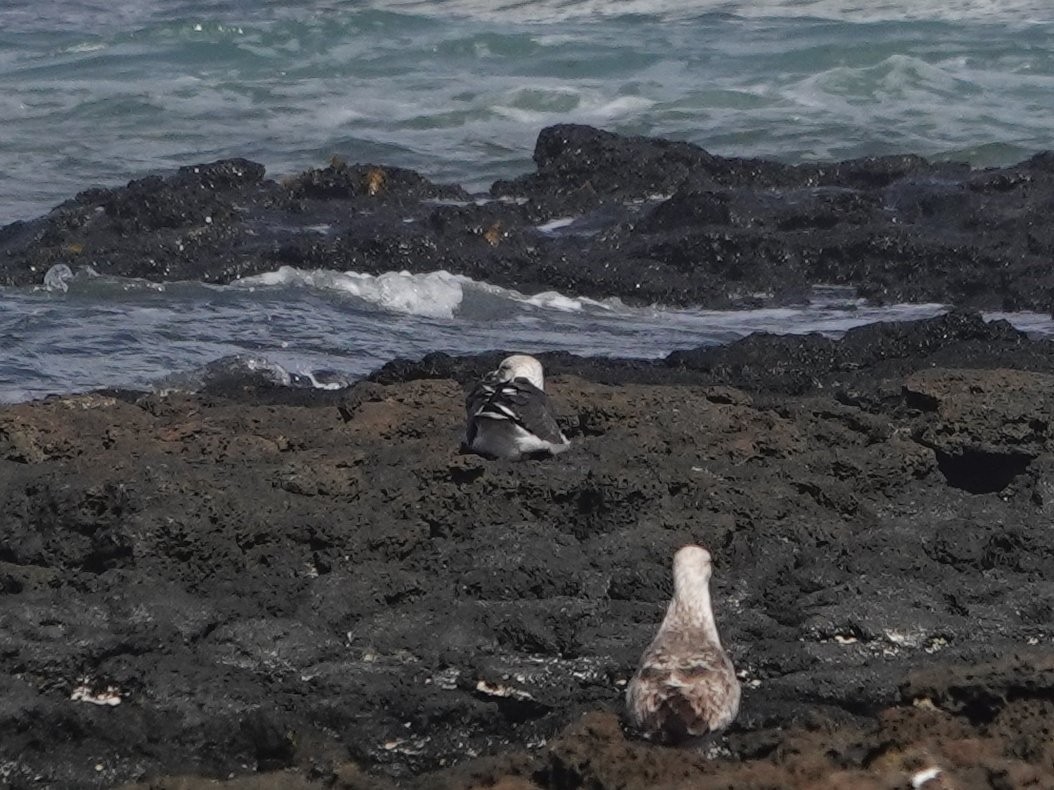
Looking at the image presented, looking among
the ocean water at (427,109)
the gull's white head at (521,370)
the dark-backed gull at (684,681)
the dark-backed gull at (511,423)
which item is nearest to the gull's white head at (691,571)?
the dark-backed gull at (684,681)

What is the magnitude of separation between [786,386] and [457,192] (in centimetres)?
747

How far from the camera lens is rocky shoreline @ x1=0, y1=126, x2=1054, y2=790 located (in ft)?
15.6

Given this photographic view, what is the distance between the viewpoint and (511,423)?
261 inches

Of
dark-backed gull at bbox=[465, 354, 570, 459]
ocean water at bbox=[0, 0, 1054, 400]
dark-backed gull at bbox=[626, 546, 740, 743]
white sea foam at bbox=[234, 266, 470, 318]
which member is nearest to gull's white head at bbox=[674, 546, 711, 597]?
dark-backed gull at bbox=[626, 546, 740, 743]

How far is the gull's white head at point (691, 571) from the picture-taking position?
17.3 ft

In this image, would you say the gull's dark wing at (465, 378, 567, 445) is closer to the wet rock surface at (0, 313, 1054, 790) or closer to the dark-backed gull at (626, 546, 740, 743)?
the wet rock surface at (0, 313, 1054, 790)

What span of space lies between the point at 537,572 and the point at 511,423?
0.99m

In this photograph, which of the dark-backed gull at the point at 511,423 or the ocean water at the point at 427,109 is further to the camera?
the ocean water at the point at 427,109

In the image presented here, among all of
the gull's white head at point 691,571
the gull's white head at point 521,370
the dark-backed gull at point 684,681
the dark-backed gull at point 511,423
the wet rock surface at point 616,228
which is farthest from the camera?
the wet rock surface at point 616,228

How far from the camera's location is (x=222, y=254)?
13.7 meters

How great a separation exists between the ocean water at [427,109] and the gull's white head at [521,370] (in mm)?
2197

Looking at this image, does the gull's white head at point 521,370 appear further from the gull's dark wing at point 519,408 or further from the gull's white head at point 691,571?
the gull's white head at point 691,571

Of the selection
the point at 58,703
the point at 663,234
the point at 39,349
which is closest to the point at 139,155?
the point at 663,234

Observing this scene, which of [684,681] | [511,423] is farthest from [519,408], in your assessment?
[684,681]
